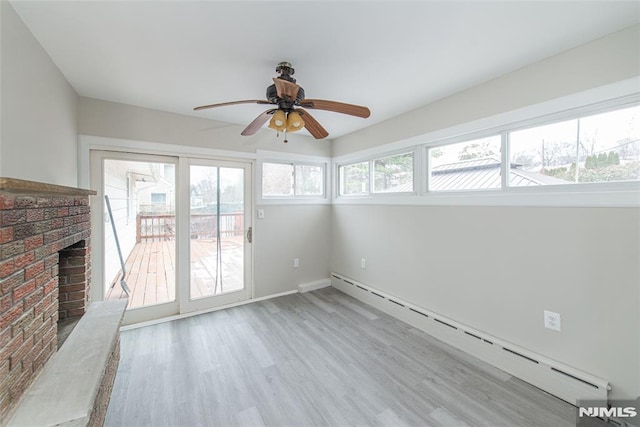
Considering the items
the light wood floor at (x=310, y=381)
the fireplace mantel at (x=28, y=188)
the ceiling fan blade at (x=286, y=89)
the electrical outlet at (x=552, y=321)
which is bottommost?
the light wood floor at (x=310, y=381)

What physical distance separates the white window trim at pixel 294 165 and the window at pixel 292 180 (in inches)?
1.6

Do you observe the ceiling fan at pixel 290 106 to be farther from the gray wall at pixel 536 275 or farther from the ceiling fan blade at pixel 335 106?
the gray wall at pixel 536 275

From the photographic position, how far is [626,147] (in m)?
1.67

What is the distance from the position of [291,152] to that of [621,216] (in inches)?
131

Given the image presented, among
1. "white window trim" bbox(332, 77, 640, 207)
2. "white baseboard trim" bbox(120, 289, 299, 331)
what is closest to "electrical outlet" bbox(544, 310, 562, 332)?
"white window trim" bbox(332, 77, 640, 207)

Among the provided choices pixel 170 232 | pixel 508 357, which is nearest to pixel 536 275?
pixel 508 357

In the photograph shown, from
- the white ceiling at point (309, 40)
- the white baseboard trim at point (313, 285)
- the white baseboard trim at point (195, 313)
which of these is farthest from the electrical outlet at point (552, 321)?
the white baseboard trim at point (195, 313)

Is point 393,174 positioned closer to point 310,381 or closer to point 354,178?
point 354,178

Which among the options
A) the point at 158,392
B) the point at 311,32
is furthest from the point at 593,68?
the point at 158,392

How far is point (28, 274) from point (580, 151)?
3363 mm

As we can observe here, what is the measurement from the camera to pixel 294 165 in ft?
13.0

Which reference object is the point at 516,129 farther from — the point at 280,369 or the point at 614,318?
the point at 280,369

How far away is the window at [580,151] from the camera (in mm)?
1669

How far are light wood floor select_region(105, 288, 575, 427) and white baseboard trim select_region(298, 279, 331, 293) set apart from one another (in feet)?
3.22
